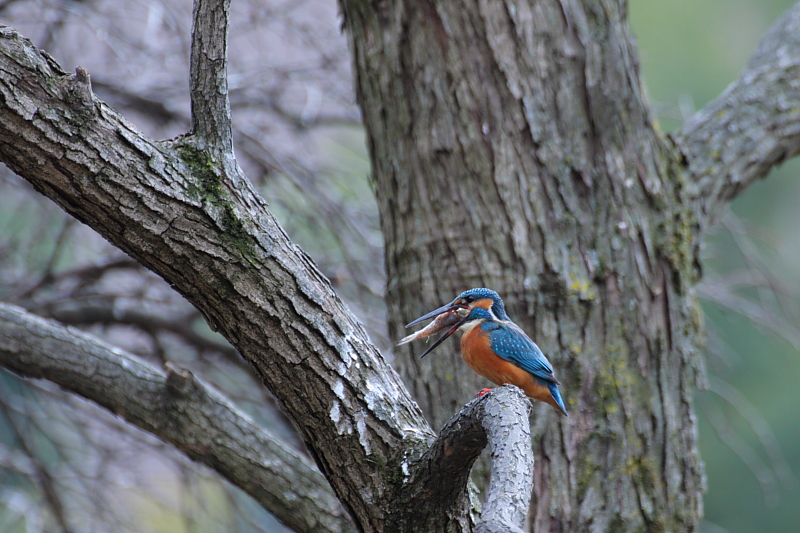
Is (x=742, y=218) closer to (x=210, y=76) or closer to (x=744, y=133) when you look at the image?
(x=744, y=133)

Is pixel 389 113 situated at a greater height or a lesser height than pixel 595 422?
greater

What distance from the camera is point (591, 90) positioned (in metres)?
3.06

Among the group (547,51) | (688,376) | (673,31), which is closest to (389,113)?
(547,51)

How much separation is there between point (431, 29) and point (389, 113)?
0.40 m

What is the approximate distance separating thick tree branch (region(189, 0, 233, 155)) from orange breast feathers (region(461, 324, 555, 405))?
966 millimetres

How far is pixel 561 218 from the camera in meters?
3.00

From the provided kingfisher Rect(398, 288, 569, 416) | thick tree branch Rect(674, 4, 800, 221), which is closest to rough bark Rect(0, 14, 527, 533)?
kingfisher Rect(398, 288, 569, 416)

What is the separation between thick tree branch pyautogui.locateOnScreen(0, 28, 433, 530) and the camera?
1.83 m

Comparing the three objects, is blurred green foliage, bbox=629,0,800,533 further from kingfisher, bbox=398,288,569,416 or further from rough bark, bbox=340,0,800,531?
kingfisher, bbox=398,288,569,416

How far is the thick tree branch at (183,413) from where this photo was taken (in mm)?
2738

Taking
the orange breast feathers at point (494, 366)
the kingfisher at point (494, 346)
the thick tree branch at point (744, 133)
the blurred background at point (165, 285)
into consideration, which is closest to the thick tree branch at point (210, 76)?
the kingfisher at point (494, 346)

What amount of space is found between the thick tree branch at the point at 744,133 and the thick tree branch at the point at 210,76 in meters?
2.10

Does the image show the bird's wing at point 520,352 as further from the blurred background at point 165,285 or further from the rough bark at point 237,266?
the blurred background at point 165,285

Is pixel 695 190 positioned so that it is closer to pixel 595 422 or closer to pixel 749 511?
pixel 595 422
